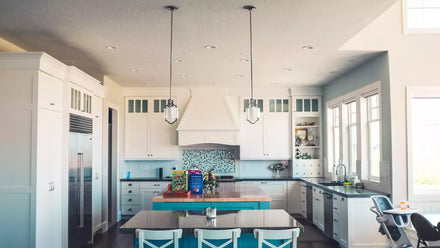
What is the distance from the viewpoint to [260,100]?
856 cm

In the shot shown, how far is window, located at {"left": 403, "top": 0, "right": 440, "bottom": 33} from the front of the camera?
5266 mm

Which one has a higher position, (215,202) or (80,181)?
(80,181)

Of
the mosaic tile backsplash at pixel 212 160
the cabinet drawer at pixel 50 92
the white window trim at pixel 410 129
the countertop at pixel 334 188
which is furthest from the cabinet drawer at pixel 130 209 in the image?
the white window trim at pixel 410 129

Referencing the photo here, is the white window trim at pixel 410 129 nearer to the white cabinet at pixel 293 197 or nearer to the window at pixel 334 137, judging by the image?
the window at pixel 334 137

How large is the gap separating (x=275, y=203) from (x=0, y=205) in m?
5.43

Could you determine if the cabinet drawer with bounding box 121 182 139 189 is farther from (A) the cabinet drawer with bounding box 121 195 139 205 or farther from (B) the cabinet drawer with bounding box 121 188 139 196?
(A) the cabinet drawer with bounding box 121 195 139 205

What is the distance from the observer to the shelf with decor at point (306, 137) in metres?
8.35

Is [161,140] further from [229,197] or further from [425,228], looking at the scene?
[425,228]

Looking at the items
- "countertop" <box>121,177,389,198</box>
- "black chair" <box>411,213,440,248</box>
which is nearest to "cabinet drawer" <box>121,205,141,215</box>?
"countertop" <box>121,177,389,198</box>

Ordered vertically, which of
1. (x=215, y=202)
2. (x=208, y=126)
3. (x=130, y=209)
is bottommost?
(x=130, y=209)

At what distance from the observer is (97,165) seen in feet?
20.9

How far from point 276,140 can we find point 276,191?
43.9 inches

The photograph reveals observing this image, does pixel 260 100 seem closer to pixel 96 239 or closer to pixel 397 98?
pixel 397 98

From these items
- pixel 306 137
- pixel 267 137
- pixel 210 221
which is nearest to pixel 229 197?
pixel 210 221
